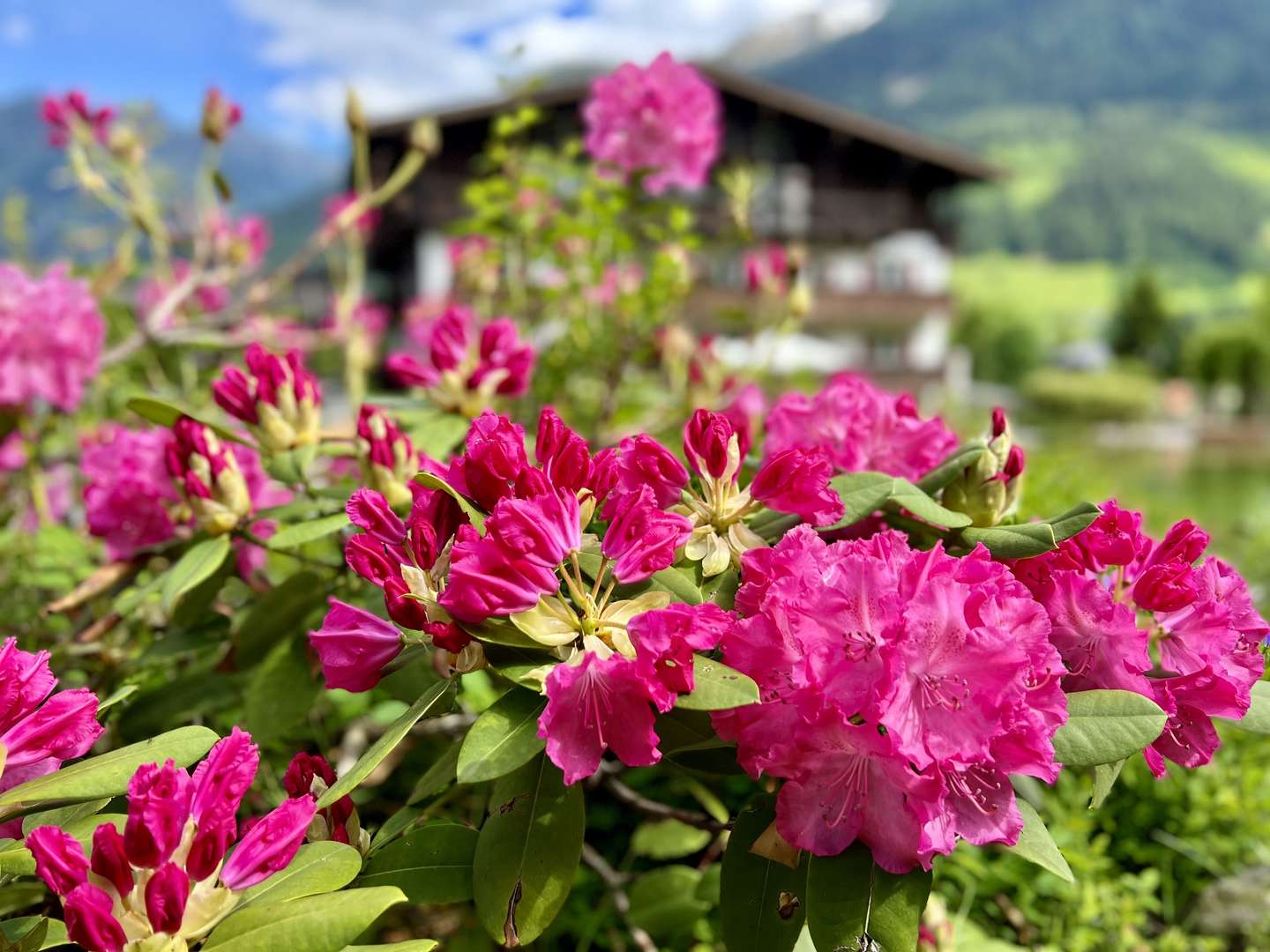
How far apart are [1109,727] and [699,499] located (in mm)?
375

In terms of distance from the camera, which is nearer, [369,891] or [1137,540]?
[369,891]

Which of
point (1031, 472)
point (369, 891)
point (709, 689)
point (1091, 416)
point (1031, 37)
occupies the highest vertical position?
point (1031, 37)

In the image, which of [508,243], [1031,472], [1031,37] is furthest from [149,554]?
[1031,37]

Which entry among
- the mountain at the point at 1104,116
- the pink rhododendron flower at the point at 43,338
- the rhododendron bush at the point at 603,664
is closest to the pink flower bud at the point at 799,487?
the rhododendron bush at the point at 603,664

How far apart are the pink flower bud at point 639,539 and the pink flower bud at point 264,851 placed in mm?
293

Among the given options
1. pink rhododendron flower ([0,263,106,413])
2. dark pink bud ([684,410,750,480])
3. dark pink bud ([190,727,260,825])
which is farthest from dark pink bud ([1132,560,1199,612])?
pink rhododendron flower ([0,263,106,413])

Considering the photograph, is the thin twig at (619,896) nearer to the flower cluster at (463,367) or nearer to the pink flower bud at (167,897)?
the flower cluster at (463,367)

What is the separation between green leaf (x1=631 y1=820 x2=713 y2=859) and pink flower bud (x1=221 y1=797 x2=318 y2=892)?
2.69ft

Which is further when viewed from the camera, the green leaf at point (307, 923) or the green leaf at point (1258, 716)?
the green leaf at point (1258, 716)

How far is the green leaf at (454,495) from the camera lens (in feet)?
2.36

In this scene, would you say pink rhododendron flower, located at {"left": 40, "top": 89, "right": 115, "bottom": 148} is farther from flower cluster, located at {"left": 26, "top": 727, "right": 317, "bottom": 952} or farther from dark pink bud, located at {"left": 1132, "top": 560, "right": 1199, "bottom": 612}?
dark pink bud, located at {"left": 1132, "top": 560, "right": 1199, "bottom": 612}

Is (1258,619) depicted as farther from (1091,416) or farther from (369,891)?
(1091,416)

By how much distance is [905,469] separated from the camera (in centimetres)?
104

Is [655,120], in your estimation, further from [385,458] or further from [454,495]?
[454,495]
